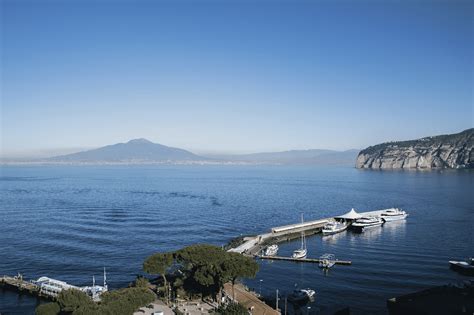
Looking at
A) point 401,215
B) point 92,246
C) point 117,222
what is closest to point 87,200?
point 117,222

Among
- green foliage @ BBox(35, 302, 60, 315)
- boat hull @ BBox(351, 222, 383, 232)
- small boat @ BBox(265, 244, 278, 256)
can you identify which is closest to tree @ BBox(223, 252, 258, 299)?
green foliage @ BBox(35, 302, 60, 315)

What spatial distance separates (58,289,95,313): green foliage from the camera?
27.9 m

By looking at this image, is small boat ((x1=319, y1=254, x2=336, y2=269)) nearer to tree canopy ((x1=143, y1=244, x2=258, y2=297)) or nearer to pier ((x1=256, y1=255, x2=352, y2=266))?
pier ((x1=256, y1=255, x2=352, y2=266))

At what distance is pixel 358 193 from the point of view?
133 metres

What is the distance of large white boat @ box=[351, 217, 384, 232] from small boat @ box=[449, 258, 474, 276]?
25429 mm

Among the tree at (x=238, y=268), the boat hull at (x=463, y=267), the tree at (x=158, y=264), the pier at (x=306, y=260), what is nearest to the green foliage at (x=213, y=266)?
the tree at (x=238, y=268)

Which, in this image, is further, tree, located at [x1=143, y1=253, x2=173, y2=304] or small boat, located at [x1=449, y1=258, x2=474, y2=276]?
small boat, located at [x1=449, y1=258, x2=474, y2=276]

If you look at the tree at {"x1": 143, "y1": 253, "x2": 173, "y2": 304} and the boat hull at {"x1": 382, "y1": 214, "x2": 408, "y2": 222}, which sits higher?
the tree at {"x1": 143, "y1": 253, "x2": 173, "y2": 304}

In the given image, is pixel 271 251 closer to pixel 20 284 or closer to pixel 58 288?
pixel 58 288

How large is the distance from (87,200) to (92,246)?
53.7 m

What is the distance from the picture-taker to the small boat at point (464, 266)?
4694 cm

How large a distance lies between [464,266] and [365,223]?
Result: 28.4 m

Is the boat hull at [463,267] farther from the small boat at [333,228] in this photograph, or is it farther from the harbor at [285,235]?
the small boat at [333,228]

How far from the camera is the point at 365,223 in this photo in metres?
75.8
